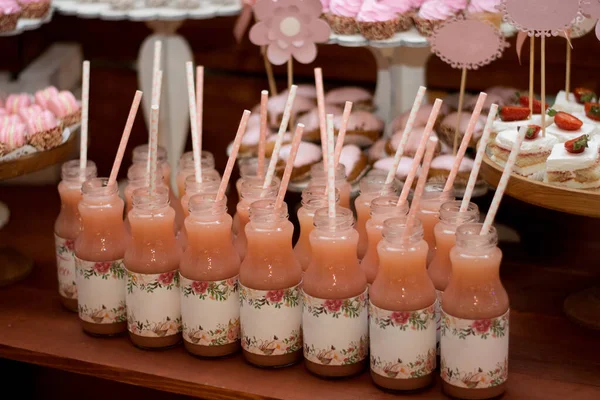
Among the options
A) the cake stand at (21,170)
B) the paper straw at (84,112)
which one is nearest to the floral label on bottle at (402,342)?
the paper straw at (84,112)

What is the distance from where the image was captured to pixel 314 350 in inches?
68.7

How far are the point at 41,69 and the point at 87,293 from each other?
1737 mm

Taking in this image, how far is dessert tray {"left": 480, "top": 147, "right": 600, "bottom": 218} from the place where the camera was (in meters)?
1.77

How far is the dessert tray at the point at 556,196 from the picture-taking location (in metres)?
1.77

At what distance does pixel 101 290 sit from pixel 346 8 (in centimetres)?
94

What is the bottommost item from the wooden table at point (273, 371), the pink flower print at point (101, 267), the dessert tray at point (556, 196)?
the wooden table at point (273, 371)

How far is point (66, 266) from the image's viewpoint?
81.5 inches

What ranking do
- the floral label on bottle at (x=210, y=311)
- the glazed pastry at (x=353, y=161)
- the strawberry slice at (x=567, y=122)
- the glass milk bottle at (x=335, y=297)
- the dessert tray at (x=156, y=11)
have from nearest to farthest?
the glass milk bottle at (x=335, y=297), the floral label on bottle at (x=210, y=311), the strawberry slice at (x=567, y=122), the glazed pastry at (x=353, y=161), the dessert tray at (x=156, y=11)

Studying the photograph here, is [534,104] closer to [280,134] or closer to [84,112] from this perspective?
[280,134]

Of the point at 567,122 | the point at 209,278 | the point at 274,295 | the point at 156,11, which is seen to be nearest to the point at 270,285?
the point at 274,295

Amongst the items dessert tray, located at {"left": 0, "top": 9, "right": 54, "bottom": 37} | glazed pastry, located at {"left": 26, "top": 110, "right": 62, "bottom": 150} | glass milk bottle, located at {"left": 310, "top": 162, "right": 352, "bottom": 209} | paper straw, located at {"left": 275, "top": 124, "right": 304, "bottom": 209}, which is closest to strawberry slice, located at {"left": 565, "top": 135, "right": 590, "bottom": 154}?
glass milk bottle, located at {"left": 310, "top": 162, "right": 352, "bottom": 209}

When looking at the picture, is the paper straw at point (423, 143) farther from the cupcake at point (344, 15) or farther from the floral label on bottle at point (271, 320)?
the cupcake at point (344, 15)

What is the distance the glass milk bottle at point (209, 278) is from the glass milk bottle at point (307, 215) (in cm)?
13

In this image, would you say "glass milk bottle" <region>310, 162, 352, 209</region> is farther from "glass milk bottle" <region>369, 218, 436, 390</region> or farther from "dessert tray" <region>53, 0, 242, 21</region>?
"dessert tray" <region>53, 0, 242, 21</region>
